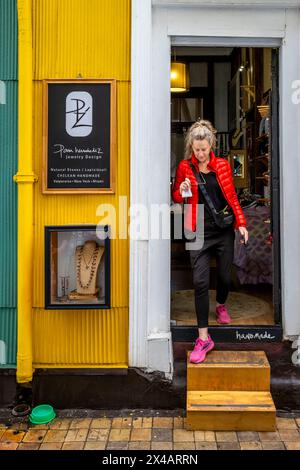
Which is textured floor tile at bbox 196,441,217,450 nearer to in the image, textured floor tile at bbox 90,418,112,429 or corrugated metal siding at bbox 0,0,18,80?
textured floor tile at bbox 90,418,112,429

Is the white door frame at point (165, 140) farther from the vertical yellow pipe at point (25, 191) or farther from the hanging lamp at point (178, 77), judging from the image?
the hanging lamp at point (178, 77)

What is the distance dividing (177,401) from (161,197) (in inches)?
69.8

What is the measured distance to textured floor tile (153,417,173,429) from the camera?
376 centimetres

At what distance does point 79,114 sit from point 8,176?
81cm

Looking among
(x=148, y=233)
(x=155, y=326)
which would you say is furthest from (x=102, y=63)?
(x=155, y=326)

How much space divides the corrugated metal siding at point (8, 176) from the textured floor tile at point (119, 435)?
1.08 meters

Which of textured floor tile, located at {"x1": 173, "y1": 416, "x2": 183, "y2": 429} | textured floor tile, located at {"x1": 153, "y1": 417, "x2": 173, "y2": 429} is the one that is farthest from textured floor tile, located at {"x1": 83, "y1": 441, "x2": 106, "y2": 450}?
textured floor tile, located at {"x1": 173, "y1": 416, "x2": 183, "y2": 429}

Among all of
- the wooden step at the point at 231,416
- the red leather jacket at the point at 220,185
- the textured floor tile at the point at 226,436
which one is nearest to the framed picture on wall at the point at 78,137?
the red leather jacket at the point at 220,185

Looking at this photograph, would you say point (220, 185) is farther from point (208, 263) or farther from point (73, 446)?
point (73, 446)

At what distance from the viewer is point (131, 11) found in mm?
3945

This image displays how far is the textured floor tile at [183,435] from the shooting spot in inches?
140

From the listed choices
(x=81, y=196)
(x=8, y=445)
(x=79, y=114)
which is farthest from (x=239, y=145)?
(x=8, y=445)

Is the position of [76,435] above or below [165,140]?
below

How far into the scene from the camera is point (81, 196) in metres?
4.04
